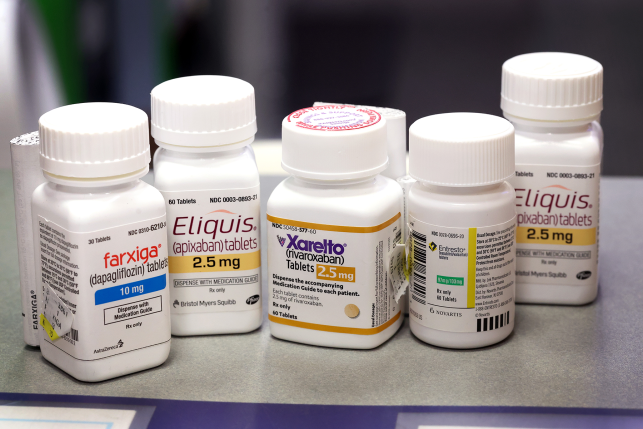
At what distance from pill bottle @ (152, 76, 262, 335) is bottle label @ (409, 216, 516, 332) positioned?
172 millimetres

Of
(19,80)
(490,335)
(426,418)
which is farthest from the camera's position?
(19,80)

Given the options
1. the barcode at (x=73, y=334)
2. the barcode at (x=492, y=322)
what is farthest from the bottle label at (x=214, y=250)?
the barcode at (x=492, y=322)

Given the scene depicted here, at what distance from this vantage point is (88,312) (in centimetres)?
76

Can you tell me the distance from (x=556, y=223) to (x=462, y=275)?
0.17 m

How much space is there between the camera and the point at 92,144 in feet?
2.40

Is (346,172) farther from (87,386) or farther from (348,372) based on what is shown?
(87,386)

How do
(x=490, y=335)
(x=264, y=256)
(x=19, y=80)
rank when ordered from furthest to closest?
(x=19, y=80), (x=264, y=256), (x=490, y=335)

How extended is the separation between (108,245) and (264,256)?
1.07 ft

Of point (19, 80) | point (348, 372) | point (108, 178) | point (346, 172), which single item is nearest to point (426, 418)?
point (348, 372)

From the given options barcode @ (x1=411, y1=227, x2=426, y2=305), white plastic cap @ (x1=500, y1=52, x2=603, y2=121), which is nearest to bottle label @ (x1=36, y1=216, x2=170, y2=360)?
barcode @ (x1=411, y1=227, x2=426, y2=305)

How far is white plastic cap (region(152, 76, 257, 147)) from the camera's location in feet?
2.67

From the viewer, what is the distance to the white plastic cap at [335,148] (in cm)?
79

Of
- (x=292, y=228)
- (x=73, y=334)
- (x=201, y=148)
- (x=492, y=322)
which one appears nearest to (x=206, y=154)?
(x=201, y=148)

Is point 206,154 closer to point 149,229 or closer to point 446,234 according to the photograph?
point 149,229
